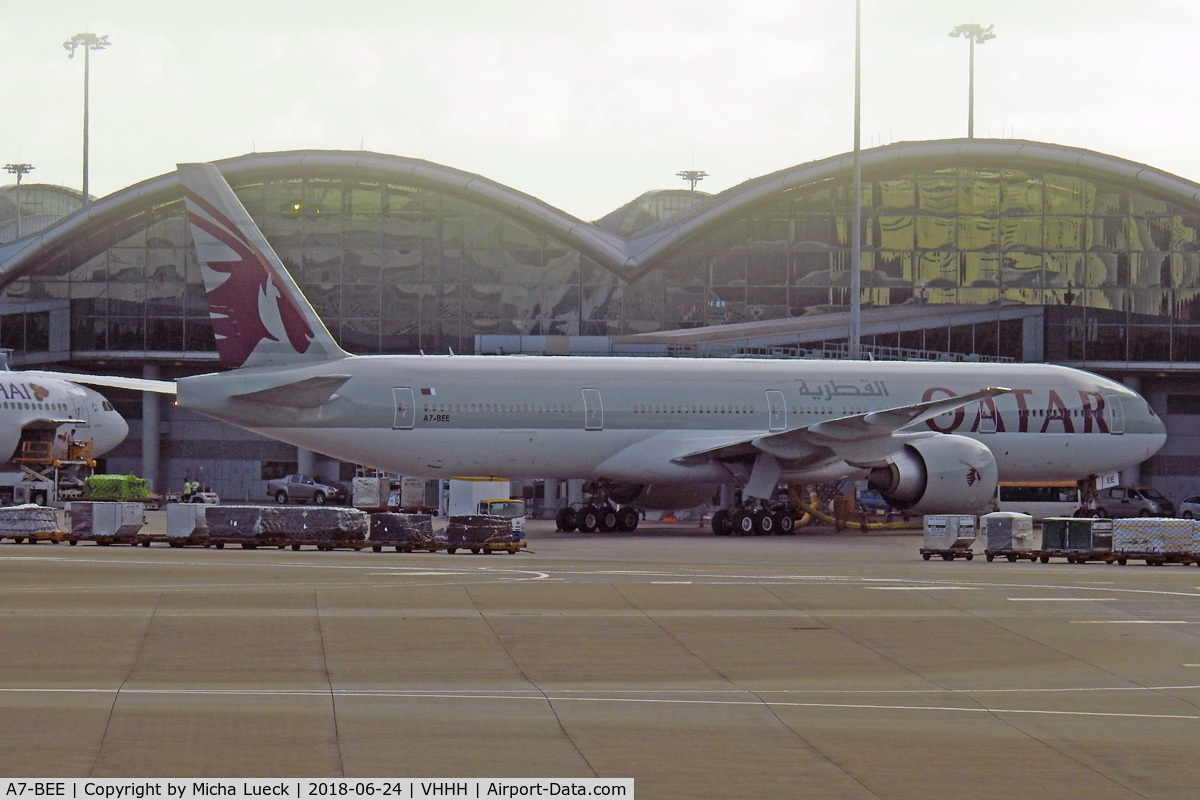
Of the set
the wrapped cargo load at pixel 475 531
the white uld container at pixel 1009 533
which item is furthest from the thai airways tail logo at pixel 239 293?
the white uld container at pixel 1009 533

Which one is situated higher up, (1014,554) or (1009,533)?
(1009,533)

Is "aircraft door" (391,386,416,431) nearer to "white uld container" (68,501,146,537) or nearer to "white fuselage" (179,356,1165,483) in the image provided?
"white fuselage" (179,356,1165,483)

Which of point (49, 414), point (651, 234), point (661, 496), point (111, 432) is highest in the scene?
point (651, 234)

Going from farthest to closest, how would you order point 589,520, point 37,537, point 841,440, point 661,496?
1. point 661,496
2. point 589,520
3. point 841,440
4. point 37,537

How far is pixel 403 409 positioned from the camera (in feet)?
119

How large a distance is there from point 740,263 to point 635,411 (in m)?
27.6

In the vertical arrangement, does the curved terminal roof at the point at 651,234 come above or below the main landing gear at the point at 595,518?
above

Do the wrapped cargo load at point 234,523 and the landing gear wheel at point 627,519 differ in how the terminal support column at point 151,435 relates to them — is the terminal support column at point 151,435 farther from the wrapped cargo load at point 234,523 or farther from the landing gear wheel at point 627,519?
the wrapped cargo load at point 234,523

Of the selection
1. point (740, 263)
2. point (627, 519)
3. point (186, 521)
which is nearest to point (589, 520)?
point (627, 519)

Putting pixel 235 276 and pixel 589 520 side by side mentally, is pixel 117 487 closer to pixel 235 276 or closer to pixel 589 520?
pixel 235 276

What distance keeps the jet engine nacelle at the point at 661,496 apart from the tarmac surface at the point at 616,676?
13.9m

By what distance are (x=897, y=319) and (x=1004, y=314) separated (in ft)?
14.5

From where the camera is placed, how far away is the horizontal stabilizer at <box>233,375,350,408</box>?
35062mm

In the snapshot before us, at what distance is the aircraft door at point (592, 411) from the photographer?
125ft
